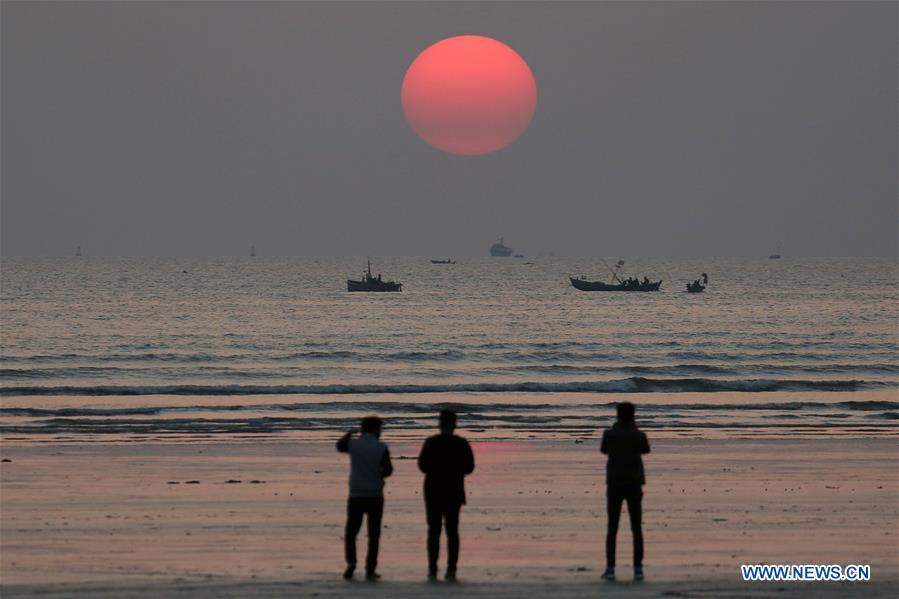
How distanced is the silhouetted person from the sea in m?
17.0

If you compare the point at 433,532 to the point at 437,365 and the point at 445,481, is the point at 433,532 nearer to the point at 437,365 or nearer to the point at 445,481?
the point at 445,481

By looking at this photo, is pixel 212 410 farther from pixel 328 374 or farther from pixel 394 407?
pixel 328 374

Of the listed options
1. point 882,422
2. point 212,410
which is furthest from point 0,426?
point 882,422

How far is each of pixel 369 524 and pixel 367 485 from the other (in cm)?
45

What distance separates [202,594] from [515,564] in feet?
12.6

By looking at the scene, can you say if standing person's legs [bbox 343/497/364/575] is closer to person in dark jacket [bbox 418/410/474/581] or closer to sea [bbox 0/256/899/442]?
person in dark jacket [bbox 418/410/474/581]

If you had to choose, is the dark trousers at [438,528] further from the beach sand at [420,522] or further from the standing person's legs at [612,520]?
the standing person's legs at [612,520]

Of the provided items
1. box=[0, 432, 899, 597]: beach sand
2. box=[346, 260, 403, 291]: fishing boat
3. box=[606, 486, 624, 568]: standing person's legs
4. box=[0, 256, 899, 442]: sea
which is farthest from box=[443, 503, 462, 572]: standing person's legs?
box=[346, 260, 403, 291]: fishing boat

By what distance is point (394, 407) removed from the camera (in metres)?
43.3

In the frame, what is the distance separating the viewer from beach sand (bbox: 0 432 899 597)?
1469cm

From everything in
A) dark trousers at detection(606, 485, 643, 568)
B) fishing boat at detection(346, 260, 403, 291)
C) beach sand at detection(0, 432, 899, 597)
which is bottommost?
beach sand at detection(0, 432, 899, 597)

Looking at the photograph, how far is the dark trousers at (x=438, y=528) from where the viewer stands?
15039 millimetres

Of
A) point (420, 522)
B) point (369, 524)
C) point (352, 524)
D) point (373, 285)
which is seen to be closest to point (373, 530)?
point (369, 524)

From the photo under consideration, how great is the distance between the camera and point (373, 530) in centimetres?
1518
